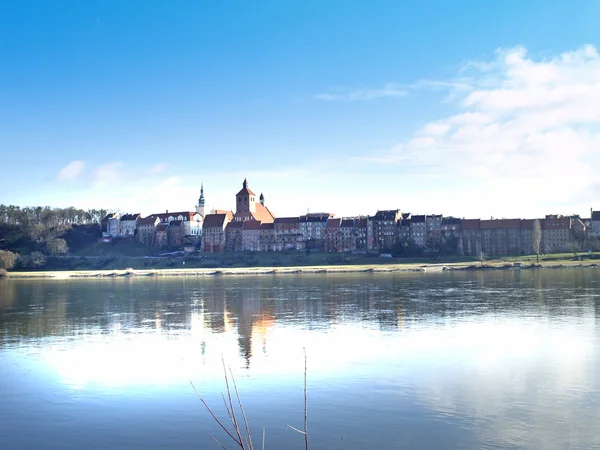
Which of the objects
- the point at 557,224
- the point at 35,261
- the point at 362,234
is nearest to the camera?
the point at 35,261

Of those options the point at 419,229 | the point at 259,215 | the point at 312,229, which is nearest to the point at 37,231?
the point at 259,215

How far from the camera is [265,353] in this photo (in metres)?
24.0

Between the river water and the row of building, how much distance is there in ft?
300

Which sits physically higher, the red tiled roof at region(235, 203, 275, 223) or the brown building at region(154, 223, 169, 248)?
the red tiled roof at region(235, 203, 275, 223)

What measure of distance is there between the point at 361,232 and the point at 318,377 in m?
122

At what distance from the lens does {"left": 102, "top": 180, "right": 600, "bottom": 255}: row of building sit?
422ft

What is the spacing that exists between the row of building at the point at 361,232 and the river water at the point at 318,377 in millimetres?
91547

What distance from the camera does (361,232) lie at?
141 metres

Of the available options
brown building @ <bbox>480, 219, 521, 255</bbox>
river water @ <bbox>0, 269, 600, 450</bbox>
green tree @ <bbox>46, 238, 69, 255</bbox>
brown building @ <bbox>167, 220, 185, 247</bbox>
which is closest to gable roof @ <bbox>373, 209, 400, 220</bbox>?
brown building @ <bbox>480, 219, 521, 255</bbox>

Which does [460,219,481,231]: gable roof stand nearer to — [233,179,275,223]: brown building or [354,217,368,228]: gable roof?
[354,217,368,228]: gable roof

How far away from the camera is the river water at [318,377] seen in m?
14.1

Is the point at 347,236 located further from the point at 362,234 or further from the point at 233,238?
the point at 233,238

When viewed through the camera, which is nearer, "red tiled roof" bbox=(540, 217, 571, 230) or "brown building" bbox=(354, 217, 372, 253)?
"red tiled roof" bbox=(540, 217, 571, 230)

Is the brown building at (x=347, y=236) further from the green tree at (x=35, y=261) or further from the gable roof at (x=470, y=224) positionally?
the green tree at (x=35, y=261)
